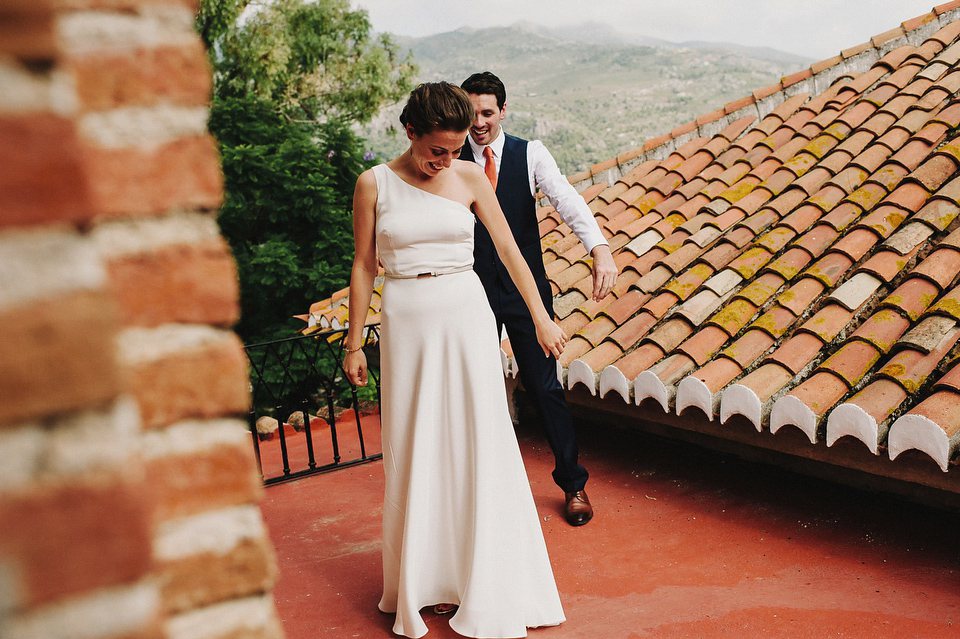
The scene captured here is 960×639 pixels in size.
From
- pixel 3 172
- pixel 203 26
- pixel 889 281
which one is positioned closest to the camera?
pixel 3 172

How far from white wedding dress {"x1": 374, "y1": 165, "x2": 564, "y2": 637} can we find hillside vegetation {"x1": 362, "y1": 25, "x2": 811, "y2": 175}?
1989 centimetres

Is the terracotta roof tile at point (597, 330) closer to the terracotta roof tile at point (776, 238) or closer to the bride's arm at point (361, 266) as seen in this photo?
the terracotta roof tile at point (776, 238)

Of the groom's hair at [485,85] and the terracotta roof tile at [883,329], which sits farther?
the groom's hair at [485,85]

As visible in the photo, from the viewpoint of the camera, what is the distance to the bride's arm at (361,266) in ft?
8.86

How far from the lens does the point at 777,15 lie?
395 feet

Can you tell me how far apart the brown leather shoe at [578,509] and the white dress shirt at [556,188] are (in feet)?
4.35

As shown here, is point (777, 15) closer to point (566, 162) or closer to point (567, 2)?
point (567, 2)

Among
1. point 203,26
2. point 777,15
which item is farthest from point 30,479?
point 777,15

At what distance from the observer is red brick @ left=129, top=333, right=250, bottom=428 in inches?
26.0

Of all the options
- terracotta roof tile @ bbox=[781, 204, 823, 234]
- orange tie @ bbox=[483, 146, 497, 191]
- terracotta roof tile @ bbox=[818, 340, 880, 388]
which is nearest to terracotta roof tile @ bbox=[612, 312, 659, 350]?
terracotta roof tile @ bbox=[781, 204, 823, 234]

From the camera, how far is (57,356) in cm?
45

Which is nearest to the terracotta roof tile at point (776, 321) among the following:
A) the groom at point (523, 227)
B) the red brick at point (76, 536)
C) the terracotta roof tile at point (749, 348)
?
the terracotta roof tile at point (749, 348)

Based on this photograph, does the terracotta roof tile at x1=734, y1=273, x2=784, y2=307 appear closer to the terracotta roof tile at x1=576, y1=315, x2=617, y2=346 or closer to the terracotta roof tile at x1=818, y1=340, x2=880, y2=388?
the terracotta roof tile at x1=818, y1=340, x2=880, y2=388

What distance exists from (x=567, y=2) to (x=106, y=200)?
5893 inches
